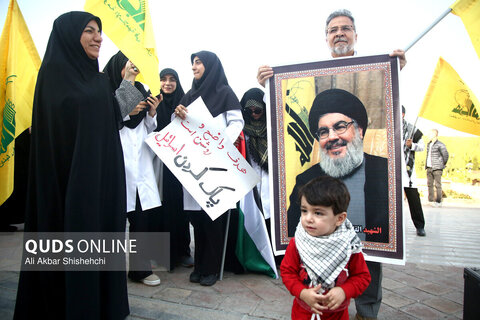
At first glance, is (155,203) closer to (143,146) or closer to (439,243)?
(143,146)

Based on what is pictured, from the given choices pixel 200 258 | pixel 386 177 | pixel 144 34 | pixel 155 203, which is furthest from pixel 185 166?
pixel 386 177

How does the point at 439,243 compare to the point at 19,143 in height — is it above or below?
below

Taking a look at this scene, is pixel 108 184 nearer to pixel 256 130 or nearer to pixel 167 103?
pixel 167 103

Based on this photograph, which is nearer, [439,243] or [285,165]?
[285,165]

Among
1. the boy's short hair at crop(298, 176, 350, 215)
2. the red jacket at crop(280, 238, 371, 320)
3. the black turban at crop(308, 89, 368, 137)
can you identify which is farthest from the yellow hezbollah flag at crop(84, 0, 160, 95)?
the red jacket at crop(280, 238, 371, 320)

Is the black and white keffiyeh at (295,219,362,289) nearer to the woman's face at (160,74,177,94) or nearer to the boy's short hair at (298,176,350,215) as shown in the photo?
the boy's short hair at (298,176,350,215)

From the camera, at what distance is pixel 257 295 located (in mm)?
2748

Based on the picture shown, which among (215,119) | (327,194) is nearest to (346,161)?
(327,194)

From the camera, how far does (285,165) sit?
2.35 m

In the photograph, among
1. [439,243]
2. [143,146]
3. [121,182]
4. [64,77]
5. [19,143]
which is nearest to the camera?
[64,77]

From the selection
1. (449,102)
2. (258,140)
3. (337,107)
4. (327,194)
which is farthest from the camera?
(449,102)

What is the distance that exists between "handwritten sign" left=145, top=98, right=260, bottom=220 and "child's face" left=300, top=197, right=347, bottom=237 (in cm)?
129

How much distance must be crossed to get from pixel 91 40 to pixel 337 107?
1.76m

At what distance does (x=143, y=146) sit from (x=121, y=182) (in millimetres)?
799
